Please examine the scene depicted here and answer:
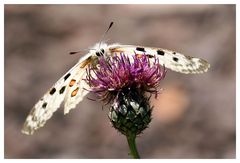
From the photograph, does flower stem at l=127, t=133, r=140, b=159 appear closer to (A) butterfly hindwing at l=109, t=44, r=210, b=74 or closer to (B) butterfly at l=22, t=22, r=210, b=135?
(B) butterfly at l=22, t=22, r=210, b=135

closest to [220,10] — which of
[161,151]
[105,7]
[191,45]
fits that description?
[191,45]

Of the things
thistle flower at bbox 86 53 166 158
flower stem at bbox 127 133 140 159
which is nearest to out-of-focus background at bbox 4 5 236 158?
thistle flower at bbox 86 53 166 158

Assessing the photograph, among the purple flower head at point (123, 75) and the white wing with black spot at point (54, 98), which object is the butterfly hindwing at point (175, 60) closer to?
the purple flower head at point (123, 75)

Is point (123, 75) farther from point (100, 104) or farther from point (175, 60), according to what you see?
point (100, 104)

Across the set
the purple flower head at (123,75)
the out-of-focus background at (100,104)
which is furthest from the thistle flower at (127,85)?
the out-of-focus background at (100,104)

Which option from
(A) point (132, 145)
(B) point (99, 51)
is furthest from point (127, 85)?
(A) point (132, 145)

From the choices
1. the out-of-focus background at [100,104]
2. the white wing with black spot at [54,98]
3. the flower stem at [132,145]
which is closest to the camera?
the flower stem at [132,145]
